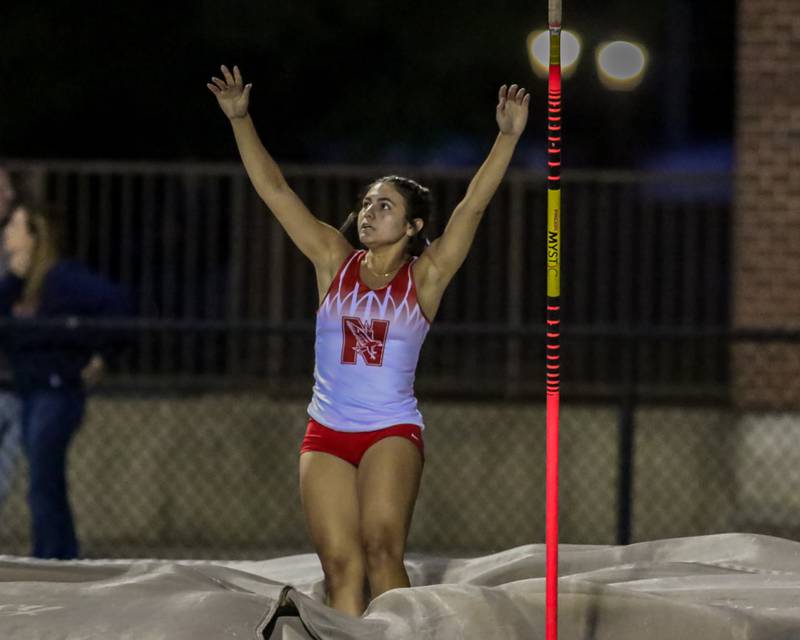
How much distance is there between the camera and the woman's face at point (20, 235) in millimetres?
8461

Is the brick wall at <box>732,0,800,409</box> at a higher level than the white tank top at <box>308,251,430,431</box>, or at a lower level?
→ higher

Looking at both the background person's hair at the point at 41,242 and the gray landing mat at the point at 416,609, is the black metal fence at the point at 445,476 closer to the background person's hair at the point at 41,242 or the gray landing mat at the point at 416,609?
the background person's hair at the point at 41,242

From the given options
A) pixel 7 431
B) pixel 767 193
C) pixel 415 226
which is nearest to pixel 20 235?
pixel 7 431

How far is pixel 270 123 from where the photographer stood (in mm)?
16422

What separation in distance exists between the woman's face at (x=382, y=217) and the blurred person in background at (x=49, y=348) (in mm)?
3081

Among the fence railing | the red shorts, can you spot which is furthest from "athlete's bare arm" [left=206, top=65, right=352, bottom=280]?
the fence railing

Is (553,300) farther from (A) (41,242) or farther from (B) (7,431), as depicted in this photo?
(B) (7,431)

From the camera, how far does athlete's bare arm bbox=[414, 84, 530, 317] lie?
5316 mm

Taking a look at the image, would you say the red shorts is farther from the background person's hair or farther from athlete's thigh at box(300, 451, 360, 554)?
the background person's hair

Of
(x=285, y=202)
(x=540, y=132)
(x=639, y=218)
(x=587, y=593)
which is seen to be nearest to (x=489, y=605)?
(x=587, y=593)

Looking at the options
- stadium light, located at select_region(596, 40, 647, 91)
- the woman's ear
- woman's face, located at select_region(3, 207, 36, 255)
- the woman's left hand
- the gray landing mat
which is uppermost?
stadium light, located at select_region(596, 40, 647, 91)

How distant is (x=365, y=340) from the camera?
546 centimetres

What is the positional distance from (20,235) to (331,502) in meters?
3.75

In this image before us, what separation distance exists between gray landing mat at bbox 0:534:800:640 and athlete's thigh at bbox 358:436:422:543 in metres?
0.38
